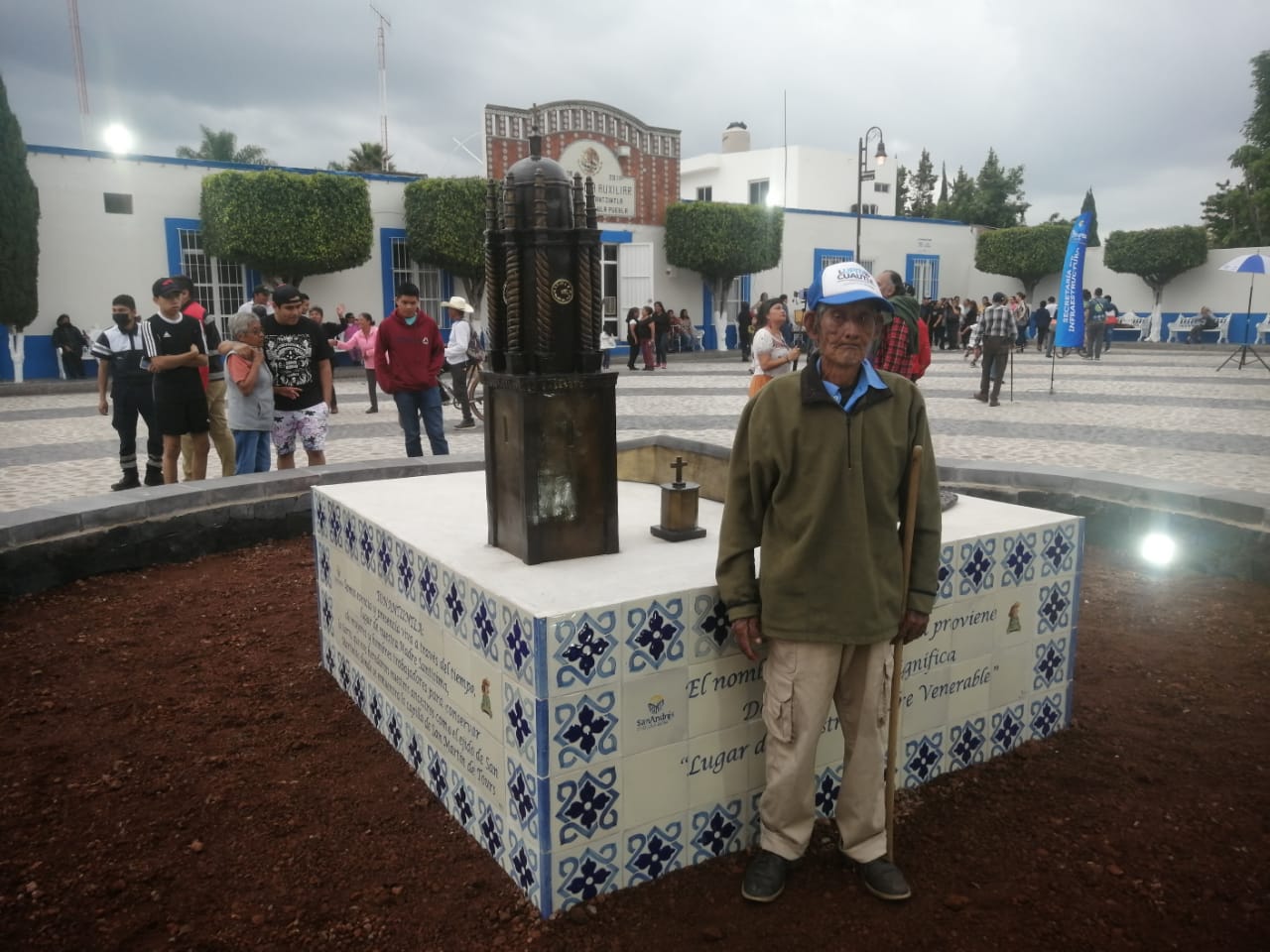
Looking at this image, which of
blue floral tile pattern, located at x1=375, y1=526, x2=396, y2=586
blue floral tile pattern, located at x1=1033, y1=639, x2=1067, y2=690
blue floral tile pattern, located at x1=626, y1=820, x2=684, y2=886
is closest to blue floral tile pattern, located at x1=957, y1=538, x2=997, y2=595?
blue floral tile pattern, located at x1=1033, y1=639, x2=1067, y2=690

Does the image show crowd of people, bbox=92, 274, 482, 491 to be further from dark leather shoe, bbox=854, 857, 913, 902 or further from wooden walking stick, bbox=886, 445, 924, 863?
dark leather shoe, bbox=854, 857, 913, 902

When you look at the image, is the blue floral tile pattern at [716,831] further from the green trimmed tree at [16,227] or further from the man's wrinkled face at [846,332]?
the green trimmed tree at [16,227]

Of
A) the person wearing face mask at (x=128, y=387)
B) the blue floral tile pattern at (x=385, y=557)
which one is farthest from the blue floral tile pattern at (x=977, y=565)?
the person wearing face mask at (x=128, y=387)

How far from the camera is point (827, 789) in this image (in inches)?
122

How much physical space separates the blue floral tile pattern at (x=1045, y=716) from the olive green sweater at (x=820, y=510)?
56.7 inches

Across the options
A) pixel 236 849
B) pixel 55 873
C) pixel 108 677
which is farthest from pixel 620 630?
pixel 108 677

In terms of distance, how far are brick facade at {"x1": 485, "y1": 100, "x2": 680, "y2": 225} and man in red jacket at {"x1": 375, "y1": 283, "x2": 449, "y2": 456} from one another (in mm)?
15718

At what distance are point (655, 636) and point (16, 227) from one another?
66.5ft

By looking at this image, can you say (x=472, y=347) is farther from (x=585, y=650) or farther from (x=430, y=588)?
(x=585, y=650)

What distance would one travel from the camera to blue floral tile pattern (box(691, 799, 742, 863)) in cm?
285

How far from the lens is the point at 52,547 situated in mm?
5129

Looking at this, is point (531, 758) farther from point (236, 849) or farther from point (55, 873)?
point (55, 873)

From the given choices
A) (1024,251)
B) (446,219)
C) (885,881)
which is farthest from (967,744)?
(1024,251)

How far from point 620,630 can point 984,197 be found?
50.8 m
